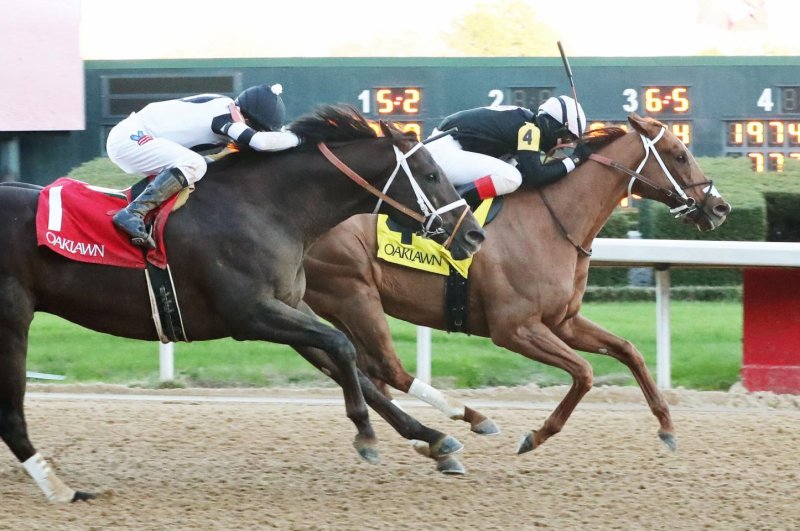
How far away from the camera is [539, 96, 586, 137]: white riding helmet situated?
609 cm

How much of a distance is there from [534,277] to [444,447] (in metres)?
0.96

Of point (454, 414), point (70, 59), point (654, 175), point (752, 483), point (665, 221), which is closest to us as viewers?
point (752, 483)

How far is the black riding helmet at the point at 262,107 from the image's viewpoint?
523 cm

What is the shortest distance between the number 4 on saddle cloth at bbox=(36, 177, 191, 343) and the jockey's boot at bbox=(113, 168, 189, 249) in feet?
0.14

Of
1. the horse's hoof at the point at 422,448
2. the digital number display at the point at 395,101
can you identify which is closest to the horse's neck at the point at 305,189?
the horse's hoof at the point at 422,448

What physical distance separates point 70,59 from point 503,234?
395 inches

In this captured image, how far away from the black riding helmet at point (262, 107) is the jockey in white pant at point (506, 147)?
87cm

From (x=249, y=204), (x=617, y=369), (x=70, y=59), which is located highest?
(x=70, y=59)

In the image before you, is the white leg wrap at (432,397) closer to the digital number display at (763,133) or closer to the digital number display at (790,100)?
the digital number display at (763,133)

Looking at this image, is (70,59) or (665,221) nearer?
(665,221)

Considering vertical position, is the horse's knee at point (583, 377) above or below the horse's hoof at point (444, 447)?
above

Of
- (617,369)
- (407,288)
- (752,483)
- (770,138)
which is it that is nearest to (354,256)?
(407,288)

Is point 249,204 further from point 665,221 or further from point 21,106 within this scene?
point 21,106

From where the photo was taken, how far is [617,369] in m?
8.61
